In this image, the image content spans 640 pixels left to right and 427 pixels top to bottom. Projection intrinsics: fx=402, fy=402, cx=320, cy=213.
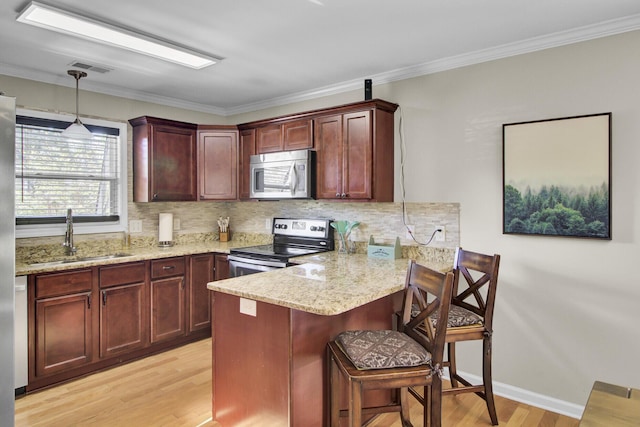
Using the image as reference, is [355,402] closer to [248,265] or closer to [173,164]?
[248,265]

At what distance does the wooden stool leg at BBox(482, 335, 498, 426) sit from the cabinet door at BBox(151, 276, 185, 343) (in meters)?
2.66

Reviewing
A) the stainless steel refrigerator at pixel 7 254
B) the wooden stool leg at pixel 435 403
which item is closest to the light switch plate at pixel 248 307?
the wooden stool leg at pixel 435 403

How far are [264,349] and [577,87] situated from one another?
8.12 feet

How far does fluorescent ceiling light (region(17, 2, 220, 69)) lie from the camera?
2.24m

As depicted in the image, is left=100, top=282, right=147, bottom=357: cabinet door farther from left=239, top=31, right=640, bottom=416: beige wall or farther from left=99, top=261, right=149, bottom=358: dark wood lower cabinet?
left=239, top=31, right=640, bottom=416: beige wall

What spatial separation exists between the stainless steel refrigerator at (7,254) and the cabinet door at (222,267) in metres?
2.07

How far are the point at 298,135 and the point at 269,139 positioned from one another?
391 millimetres

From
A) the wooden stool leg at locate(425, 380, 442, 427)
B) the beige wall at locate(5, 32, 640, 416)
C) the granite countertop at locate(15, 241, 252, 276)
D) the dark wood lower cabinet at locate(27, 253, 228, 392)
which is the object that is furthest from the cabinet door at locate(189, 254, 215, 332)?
the wooden stool leg at locate(425, 380, 442, 427)

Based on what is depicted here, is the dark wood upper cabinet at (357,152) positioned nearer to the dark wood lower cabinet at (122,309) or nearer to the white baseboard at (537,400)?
the white baseboard at (537,400)

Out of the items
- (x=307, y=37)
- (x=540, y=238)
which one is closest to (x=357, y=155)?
(x=307, y=37)

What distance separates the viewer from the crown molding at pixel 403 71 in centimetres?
245

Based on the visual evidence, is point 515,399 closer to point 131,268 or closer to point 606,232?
point 606,232

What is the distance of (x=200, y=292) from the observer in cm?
390

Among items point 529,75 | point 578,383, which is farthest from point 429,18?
point 578,383
